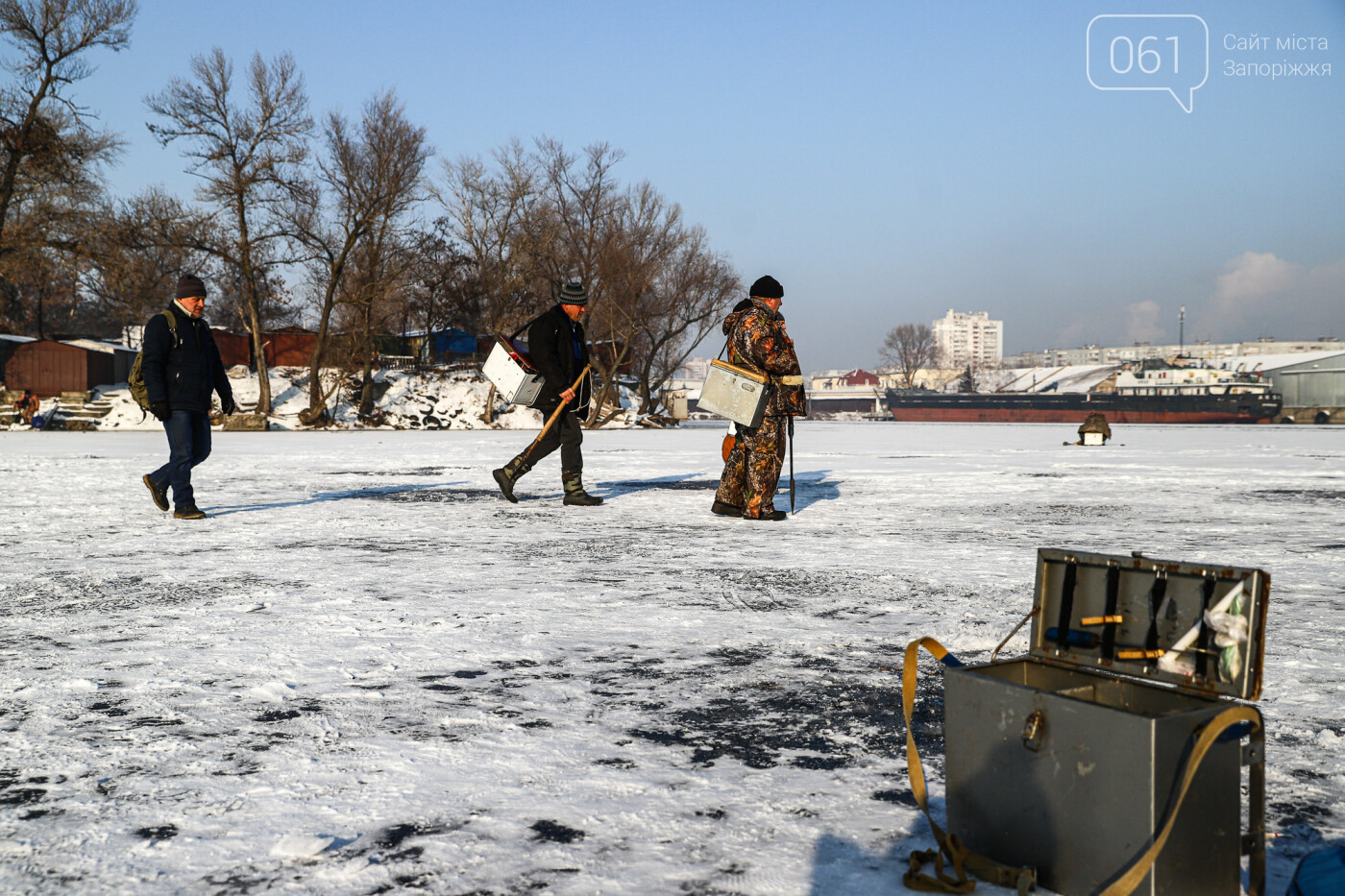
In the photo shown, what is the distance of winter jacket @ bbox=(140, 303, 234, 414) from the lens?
24.6ft

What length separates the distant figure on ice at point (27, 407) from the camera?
33.2 metres

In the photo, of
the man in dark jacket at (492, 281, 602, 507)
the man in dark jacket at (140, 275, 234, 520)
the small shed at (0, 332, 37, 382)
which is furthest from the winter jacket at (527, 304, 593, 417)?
the small shed at (0, 332, 37, 382)

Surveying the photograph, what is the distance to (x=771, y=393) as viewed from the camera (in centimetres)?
787

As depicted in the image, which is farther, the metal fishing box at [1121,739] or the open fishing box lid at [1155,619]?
the open fishing box lid at [1155,619]

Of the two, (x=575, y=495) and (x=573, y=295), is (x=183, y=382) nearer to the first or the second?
(x=573, y=295)

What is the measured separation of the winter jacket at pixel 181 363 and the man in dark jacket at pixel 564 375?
2562 millimetres

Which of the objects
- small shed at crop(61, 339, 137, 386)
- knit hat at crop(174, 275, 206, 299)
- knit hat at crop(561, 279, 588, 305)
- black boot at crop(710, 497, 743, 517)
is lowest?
black boot at crop(710, 497, 743, 517)

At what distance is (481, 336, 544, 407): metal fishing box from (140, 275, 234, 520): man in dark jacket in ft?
7.41

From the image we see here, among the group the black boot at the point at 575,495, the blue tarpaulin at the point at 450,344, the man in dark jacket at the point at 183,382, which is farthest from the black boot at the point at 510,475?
the blue tarpaulin at the point at 450,344

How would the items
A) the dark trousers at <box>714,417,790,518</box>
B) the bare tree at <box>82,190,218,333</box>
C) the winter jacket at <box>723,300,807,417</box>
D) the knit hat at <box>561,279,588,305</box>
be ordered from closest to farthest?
the winter jacket at <box>723,300,807,417</box> < the dark trousers at <box>714,417,790,518</box> < the knit hat at <box>561,279,588,305</box> < the bare tree at <box>82,190,218,333</box>

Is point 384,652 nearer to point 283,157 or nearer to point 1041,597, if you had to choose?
point 1041,597

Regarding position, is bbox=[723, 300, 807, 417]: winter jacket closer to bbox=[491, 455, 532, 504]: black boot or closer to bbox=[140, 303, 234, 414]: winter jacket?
bbox=[491, 455, 532, 504]: black boot

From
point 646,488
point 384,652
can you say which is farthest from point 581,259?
point 384,652

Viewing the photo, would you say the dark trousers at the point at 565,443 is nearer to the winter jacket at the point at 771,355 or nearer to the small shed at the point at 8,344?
the winter jacket at the point at 771,355
